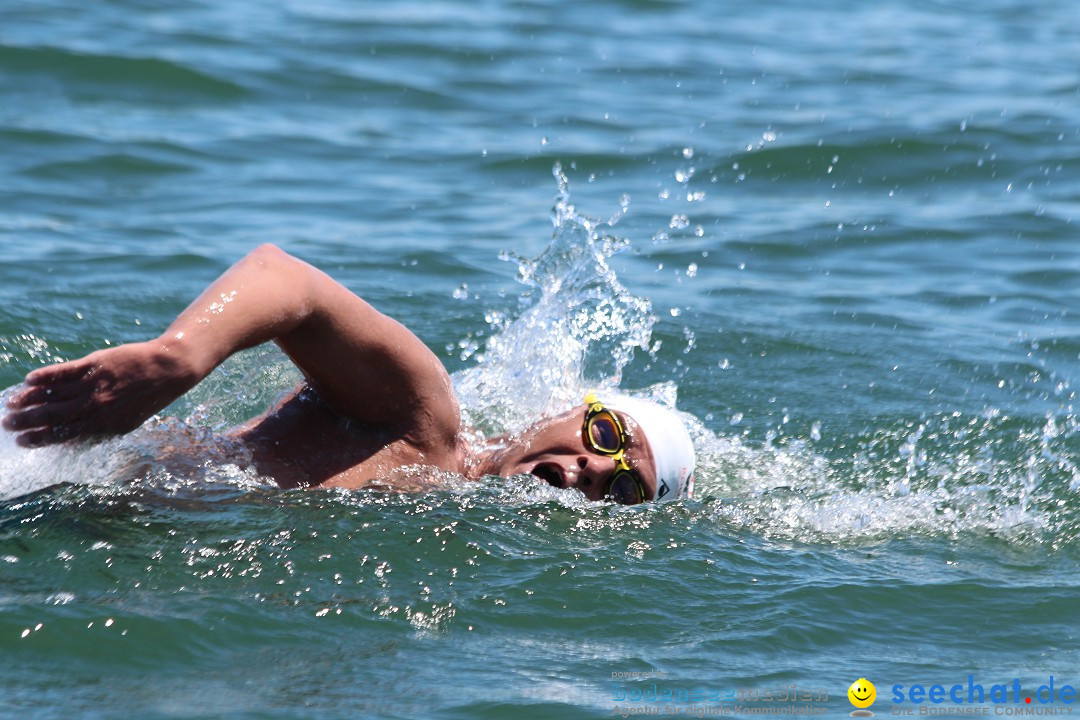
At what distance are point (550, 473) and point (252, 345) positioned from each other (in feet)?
4.75

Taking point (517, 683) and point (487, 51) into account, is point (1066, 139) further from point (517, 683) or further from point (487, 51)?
point (517, 683)

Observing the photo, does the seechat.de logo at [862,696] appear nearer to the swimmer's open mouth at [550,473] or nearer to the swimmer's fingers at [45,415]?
the swimmer's open mouth at [550,473]

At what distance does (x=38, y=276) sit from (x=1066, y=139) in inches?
312

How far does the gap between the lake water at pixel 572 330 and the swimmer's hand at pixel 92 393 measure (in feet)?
2.04

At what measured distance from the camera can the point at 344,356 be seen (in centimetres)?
460

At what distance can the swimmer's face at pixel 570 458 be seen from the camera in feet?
17.3

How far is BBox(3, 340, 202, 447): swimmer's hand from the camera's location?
148 inches

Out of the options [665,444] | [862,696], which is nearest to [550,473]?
[665,444]

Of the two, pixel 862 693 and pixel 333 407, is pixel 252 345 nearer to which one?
pixel 333 407

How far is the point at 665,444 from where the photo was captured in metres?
5.44

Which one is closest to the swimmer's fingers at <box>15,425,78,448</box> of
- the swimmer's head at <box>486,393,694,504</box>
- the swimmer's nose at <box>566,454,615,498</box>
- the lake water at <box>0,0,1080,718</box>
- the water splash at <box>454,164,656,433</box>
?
the lake water at <box>0,0,1080,718</box>

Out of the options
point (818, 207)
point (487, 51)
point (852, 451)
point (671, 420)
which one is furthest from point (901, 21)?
point (671, 420)

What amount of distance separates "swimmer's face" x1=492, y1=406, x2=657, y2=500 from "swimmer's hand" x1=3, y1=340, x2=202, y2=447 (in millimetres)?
1746

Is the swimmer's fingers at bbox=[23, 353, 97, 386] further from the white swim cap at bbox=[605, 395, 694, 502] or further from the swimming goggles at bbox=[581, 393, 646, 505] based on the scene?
the white swim cap at bbox=[605, 395, 694, 502]
